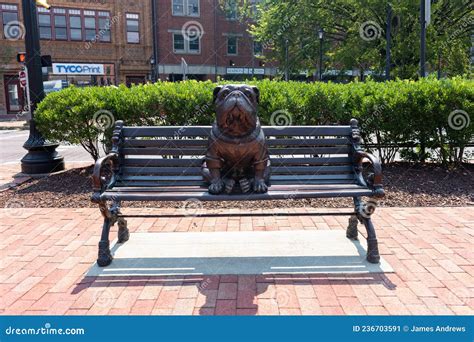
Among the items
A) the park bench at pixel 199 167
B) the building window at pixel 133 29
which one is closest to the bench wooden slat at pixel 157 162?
the park bench at pixel 199 167

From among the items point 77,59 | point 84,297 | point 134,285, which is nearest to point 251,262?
point 134,285

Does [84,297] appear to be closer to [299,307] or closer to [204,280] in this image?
[204,280]

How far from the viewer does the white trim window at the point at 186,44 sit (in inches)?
1409

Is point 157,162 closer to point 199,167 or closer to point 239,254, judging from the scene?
point 199,167

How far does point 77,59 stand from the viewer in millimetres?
32062

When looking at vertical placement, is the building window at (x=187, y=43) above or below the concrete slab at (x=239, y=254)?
above

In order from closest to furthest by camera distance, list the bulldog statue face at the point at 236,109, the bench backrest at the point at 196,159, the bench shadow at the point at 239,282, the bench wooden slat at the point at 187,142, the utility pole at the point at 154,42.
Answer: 1. the bench shadow at the point at 239,282
2. the bulldog statue face at the point at 236,109
3. the bench backrest at the point at 196,159
4. the bench wooden slat at the point at 187,142
5. the utility pole at the point at 154,42

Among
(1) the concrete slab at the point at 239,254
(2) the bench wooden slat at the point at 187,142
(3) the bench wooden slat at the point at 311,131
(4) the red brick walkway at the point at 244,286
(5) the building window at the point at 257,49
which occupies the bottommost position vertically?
(4) the red brick walkway at the point at 244,286

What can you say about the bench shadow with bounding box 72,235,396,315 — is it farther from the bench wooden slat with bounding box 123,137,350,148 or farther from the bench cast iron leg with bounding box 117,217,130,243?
the bench wooden slat with bounding box 123,137,350,148

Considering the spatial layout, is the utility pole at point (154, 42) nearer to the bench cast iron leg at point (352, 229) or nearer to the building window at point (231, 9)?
the building window at point (231, 9)

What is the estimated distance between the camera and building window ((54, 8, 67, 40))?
31.5 meters

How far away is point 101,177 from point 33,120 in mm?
5172

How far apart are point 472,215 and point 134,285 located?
4.34 meters

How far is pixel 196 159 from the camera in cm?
430
